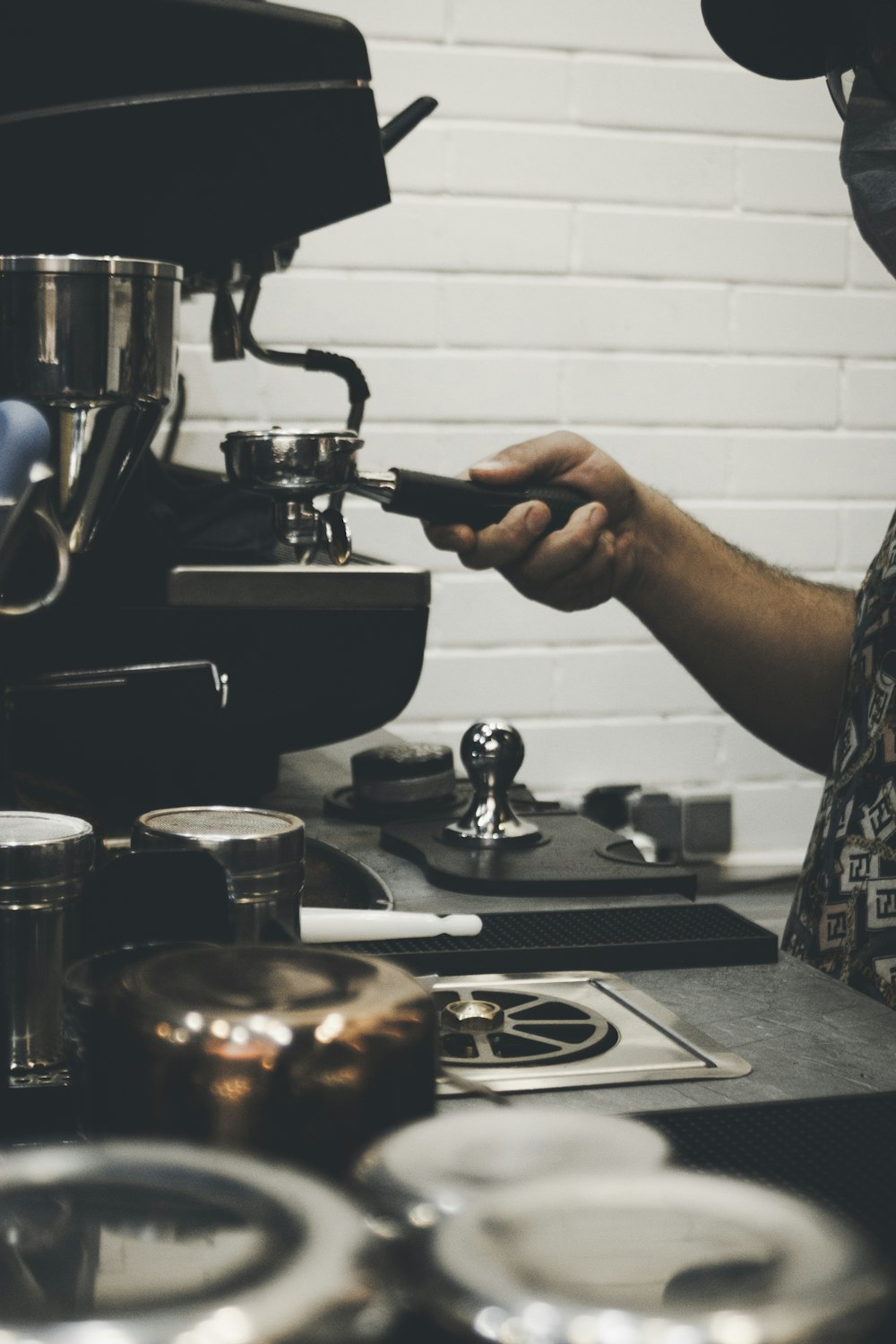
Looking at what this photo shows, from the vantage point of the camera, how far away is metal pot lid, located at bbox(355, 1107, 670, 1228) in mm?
282

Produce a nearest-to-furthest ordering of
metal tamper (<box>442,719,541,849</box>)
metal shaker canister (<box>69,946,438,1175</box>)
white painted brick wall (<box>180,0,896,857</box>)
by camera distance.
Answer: metal shaker canister (<box>69,946,438,1175</box>)
metal tamper (<box>442,719,541,849</box>)
white painted brick wall (<box>180,0,896,857</box>)

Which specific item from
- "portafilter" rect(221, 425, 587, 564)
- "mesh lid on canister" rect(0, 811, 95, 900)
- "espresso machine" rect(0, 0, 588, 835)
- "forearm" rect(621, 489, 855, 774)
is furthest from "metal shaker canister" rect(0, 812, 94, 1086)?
"forearm" rect(621, 489, 855, 774)

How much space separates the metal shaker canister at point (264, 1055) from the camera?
37 centimetres

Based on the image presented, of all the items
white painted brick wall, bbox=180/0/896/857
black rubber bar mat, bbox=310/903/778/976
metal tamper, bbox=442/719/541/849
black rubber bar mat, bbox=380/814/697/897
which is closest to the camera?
black rubber bar mat, bbox=310/903/778/976

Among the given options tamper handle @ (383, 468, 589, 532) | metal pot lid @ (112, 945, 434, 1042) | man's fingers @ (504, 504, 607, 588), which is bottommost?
metal pot lid @ (112, 945, 434, 1042)

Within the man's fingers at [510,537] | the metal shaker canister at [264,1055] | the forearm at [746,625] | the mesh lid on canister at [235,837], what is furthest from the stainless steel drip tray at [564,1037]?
the forearm at [746,625]

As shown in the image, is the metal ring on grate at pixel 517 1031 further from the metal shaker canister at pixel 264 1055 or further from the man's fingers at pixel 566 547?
the man's fingers at pixel 566 547

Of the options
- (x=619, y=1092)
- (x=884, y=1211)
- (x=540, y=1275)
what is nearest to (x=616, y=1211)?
(x=540, y=1275)

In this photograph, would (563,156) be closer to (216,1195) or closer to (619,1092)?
(619,1092)

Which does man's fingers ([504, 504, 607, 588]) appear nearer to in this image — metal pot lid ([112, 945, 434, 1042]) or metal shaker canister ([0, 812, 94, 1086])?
metal shaker canister ([0, 812, 94, 1086])

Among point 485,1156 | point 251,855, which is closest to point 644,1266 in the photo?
point 485,1156

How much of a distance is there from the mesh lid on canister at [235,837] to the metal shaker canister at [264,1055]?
0.64 ft

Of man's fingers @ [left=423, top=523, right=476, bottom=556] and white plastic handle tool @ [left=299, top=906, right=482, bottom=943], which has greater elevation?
man's fingers @ [left=423, top=523, right=476, bottom=556]

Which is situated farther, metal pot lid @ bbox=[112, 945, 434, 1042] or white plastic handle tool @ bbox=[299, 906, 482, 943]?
white plastic handle tool @ bbox=[299, 906, 482, 943]
